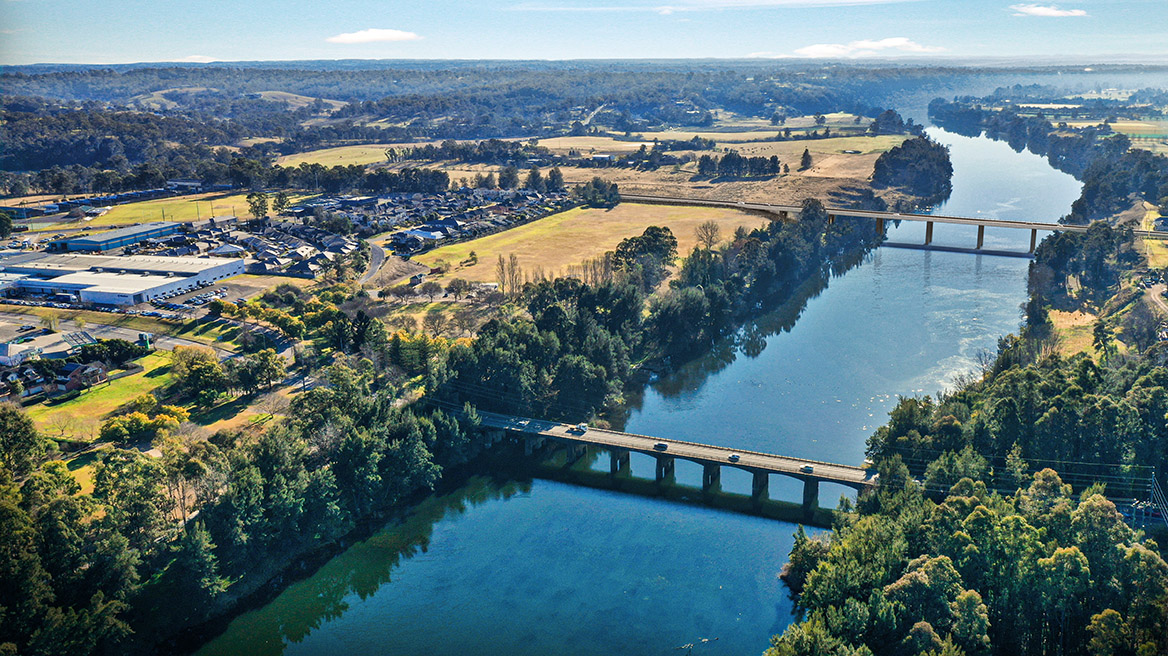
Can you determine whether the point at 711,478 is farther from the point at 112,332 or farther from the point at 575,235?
the point at 575,235

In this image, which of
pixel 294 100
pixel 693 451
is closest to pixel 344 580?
pixel 693 451

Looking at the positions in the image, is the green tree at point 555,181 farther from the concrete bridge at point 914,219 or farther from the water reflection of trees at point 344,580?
the water reflection of trees at point 344,580

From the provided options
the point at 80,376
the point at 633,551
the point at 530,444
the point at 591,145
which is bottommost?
the point at 633,551

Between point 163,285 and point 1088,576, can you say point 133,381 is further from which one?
point 1088,576

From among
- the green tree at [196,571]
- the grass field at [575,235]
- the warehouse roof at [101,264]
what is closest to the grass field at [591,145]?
the grass field at [575,235]

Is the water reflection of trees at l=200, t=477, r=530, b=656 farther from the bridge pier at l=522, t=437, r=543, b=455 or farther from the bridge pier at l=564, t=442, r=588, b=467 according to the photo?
the bridge pier at l=564, t=442, r=588, b=467

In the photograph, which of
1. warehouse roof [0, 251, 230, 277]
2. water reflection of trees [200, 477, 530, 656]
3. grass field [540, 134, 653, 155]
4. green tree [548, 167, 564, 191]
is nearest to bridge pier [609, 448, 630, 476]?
water reflection of trees [200, 477, 530, 656]
